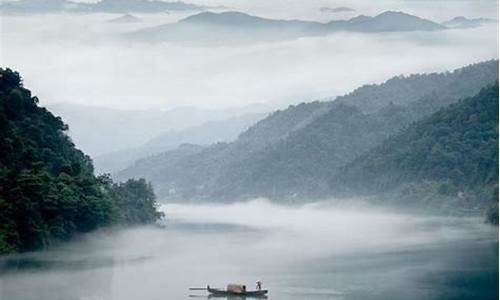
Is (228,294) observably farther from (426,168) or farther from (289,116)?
(289,116)

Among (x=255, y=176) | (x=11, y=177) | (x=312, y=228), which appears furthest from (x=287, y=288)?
(x=255, y=176)

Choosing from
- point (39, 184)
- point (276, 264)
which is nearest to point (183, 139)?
point (39, 184)

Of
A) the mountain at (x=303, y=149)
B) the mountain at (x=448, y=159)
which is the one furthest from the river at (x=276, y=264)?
the mountain at (x=303, y=149)

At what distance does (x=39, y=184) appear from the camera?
31156 mm

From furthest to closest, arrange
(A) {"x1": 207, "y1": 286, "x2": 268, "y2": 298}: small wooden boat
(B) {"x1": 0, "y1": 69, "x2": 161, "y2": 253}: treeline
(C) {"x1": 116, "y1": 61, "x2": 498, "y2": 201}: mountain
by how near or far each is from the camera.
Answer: (C) {"x1": 116, "y1": 61, "x2": 498, "y2": 201}: mountain → (B) {"x1": 0, "y1": 69, "x2": 161, "y2": 253}: treeline → (A) {"x1": 207, "y1": 286, "x2": 268, "y2": 298}: small wooden boat

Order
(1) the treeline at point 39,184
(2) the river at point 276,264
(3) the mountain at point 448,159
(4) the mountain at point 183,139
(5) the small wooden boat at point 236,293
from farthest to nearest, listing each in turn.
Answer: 1. (4) the mountain at point 183,139
2. (3) the mountain at point 448,159
3. (1) the treeline at point 39,184
4. (2) the river at point 276,264
5. (5) the small wooden boat at point 236,293

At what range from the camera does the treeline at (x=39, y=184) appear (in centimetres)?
3017

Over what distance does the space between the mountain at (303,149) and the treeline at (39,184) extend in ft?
153

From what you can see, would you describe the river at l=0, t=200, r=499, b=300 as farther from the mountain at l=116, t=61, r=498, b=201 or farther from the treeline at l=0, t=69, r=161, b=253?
the mountain at l=116, t=61, r=498, b=201

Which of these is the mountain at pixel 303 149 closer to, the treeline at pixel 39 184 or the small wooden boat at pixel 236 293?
the treeline at pixel 39 184

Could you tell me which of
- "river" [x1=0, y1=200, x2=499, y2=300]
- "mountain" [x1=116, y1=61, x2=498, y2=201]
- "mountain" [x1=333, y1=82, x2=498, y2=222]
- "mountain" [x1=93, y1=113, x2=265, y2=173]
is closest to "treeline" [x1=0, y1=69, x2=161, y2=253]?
"river" [x1=0, y1=200, x2=499, y2=300]

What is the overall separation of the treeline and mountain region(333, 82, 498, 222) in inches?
924

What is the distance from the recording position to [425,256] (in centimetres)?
3172

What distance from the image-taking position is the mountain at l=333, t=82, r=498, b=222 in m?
58.3
